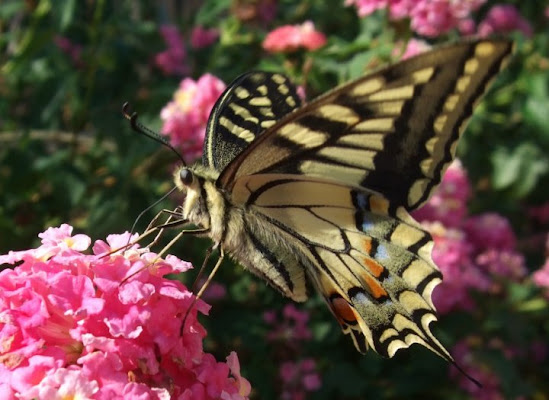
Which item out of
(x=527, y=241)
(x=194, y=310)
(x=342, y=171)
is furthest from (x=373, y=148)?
(x=527, y=241)

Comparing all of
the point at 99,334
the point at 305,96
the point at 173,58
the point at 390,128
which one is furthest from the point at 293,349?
the point at 99,334

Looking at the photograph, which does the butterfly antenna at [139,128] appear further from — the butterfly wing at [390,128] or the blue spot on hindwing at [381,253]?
the blue spot on hindwing at [381,253]

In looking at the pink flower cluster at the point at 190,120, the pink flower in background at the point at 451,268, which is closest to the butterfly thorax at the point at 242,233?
the pink flower cluster at the point at 190,120

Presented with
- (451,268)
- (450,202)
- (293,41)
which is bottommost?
(451,268)

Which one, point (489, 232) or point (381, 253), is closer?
point (381, 253)

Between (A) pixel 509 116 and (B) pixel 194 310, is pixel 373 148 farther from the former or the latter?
(A) pixel 509 116

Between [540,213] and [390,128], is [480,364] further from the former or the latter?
[390,128]
